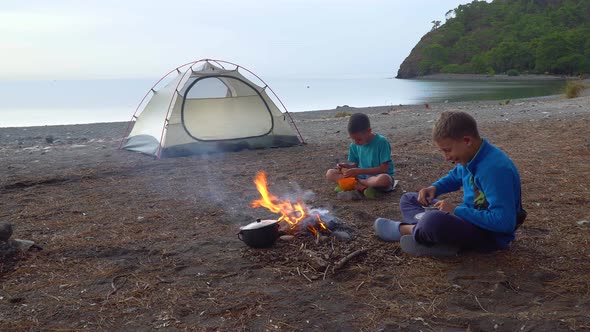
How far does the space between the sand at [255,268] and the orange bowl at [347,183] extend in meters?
0.19

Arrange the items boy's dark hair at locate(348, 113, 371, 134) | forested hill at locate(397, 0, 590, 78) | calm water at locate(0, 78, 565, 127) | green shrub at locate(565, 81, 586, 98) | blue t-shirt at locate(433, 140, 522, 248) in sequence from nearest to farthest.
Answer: blue t-shirt at locate(433, 140, 522, 248)
boy's dark hair at locate(348, 113, 371, 134)
green shrub at locate(565, 81, 586, 98)
calm water at locate(0, 78, 565, 127)
forested hill at locate(397, 0, 590, 78)

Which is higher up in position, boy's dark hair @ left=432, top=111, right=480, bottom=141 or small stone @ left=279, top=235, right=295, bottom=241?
boy's dark hair @ left=432, top=111, right=480, bottom=141

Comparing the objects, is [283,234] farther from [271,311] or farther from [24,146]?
[24,146]

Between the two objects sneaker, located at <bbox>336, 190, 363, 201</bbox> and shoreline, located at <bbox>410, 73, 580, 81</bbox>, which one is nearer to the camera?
sneaker, located at <bbox>336, 190, 363, 201</bbox>

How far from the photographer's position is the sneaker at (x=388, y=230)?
12.7 feet

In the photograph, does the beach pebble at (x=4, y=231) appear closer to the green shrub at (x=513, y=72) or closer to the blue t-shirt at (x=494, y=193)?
the blue t-shirt at (x=494, y=193)

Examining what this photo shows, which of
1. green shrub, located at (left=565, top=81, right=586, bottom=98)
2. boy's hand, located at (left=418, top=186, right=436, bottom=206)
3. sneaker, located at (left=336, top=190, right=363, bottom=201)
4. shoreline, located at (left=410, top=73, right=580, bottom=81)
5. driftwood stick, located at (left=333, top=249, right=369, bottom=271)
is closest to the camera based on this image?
driftwood stick, located at (left=333, top=249, right=369, bottom=271)

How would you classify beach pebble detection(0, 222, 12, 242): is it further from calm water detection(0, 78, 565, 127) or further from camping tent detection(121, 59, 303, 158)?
calm water detection(0, 78, 565, 127)

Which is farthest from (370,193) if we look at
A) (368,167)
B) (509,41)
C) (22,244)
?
(509,41)

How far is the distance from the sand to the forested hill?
67657 mm

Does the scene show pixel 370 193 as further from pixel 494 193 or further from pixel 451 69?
pixel 451 69

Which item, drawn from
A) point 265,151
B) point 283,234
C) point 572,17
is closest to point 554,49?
point 572,17

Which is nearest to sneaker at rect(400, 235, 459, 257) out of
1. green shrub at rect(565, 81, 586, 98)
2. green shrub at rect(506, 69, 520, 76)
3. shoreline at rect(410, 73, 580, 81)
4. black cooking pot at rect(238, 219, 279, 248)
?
black cooking pot at rect(238, 219, 279, 248)

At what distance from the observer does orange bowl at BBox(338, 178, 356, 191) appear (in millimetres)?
5504
